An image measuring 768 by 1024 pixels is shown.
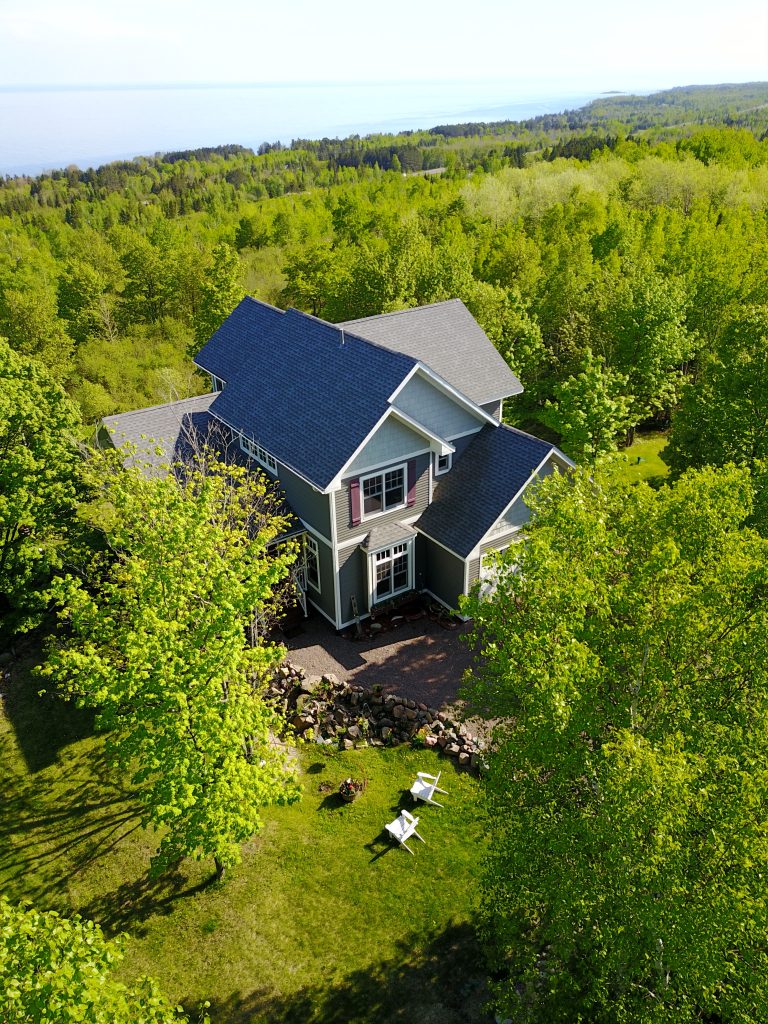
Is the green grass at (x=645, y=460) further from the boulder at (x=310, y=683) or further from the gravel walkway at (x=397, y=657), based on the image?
the boulder at (x=310, y=683)

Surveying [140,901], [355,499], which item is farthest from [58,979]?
[355,499]

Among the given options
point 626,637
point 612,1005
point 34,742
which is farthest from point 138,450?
point 612,1005

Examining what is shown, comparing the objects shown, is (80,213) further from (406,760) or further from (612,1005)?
(612,1005)

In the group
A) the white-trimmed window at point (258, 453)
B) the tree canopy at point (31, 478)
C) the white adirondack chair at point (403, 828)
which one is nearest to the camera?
the white adirondack chair at point (403, 828)

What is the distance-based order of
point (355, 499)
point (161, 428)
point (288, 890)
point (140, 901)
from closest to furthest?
point (140, 901) < point (288, 890) < point (355, 499) < point (161, 428)

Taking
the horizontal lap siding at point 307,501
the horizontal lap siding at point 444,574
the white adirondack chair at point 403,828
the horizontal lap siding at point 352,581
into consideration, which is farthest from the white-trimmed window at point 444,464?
the white adirondack chair at point 403,828

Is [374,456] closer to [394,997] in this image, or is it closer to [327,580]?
[327,580]

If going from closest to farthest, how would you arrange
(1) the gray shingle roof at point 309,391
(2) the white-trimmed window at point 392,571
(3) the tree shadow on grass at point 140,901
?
(3) the tree shadow on grass at point 140,901 < (1) the gray shingle roof at point 309,391 < (2) the white-trimmed window at point 392,571
